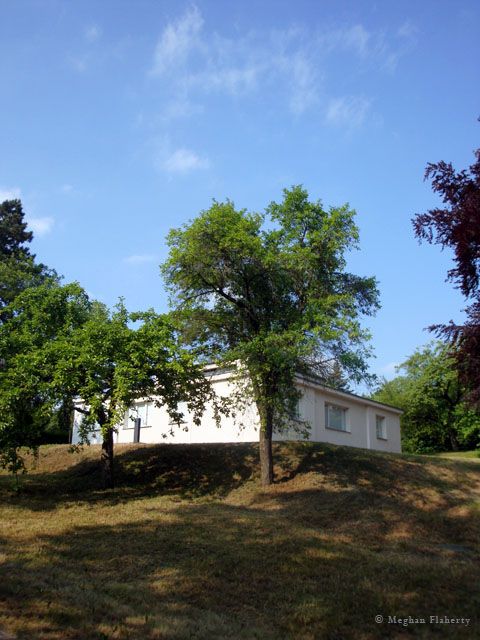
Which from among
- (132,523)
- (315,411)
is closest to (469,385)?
(132,523)

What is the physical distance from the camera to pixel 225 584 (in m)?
9.45

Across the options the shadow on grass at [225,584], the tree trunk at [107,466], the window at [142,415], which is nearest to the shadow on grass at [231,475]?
the tree trunk at [107,466]

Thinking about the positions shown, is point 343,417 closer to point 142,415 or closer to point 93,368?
point 142,415

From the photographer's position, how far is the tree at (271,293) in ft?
55.0

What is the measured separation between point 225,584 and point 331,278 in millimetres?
11303

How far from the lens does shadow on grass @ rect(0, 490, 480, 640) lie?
24.7 feet

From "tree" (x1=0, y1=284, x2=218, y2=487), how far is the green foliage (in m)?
28.8

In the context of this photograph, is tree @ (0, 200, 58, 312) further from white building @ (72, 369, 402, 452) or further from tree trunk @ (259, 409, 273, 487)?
tree trunk @ (259, 409, 273, 487)

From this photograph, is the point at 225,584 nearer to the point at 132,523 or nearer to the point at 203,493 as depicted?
the point at 132,523

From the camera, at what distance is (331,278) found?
60.8ft

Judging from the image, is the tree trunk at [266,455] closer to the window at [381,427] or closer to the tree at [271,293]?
the tree at [271,293]

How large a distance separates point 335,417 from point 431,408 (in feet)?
56.6

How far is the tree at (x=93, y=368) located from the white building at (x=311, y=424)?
313 inches

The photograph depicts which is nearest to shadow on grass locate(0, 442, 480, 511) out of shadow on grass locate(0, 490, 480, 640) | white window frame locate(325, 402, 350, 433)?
shadow on grass locate(0, 490, 480, 640)
